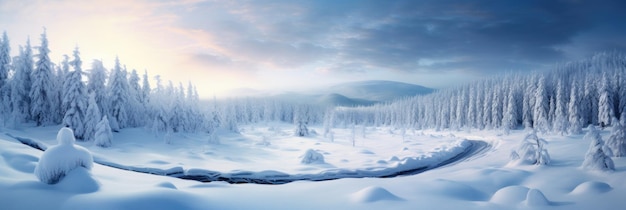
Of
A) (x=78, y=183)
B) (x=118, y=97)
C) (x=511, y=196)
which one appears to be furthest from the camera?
(x=118, y=97)

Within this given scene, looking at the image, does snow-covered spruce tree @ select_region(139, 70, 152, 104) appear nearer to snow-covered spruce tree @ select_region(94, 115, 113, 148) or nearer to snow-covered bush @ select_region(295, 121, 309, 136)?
snow-covered spruce tree @ select_region(94, 115, 113, 148)

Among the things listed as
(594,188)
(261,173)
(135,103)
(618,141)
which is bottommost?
(261,173)

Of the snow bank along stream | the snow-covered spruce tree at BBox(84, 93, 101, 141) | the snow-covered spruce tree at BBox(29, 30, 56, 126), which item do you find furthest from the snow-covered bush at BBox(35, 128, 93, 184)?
the snow-covered spruce tree at BBox(29, 30, 56, 126)

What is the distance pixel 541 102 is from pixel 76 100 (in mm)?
72968

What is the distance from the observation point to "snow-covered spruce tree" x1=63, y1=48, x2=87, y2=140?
31.6m

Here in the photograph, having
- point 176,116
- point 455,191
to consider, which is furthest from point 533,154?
point 176,116

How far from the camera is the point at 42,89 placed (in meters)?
35.7

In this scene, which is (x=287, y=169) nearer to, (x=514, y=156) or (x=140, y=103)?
(x=514, y=156)

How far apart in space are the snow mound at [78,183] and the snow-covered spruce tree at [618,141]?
23.6 m

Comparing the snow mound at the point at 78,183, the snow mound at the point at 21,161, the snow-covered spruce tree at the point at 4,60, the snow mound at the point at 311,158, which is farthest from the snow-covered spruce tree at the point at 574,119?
the snow-covered spruce tree at the point at 4,60

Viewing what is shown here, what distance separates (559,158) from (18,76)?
Answer: 5626cm

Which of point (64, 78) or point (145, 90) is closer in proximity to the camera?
point (64, 78)

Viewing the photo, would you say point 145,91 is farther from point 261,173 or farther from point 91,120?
point 261,173

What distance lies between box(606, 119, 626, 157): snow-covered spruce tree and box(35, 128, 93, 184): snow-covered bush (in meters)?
24.3
